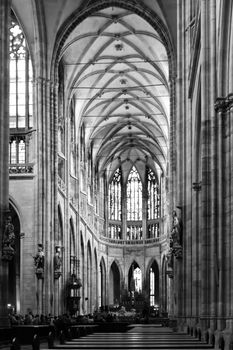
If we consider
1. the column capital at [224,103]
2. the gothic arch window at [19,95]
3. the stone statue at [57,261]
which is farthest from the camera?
the stone statue at [57,261]

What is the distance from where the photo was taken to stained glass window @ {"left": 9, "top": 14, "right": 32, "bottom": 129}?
4509cm

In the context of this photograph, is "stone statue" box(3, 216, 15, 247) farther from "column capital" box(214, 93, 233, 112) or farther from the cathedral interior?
"column capital" box(214, 93, 233, 112)

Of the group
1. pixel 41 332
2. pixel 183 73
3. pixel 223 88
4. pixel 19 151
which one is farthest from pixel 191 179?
pixel 19 151

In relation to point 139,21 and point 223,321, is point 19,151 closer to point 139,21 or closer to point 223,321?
point 139,21

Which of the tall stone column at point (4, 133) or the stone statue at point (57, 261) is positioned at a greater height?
the tall stone column at point (4, 133)

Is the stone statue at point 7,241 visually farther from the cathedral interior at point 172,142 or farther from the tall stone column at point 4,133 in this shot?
the tall stone column at point 4,133

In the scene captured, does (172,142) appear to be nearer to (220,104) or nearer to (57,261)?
(57,261)

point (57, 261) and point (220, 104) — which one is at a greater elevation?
point (220, 104)

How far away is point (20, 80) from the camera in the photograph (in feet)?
150

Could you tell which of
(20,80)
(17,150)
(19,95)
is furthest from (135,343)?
(20,80)

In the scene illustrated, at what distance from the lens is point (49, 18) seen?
4444 cm

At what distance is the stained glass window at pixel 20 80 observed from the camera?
148ft

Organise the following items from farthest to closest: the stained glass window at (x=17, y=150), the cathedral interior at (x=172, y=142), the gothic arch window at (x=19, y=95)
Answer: the gothic arch window at (x=19, y=95) → the stained glass window at (x=17, y=150) → the cathedral interior at (x=172, y=142)

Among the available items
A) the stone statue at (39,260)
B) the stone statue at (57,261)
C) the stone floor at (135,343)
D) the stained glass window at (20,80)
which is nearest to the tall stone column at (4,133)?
the stone floor at (135,343)
